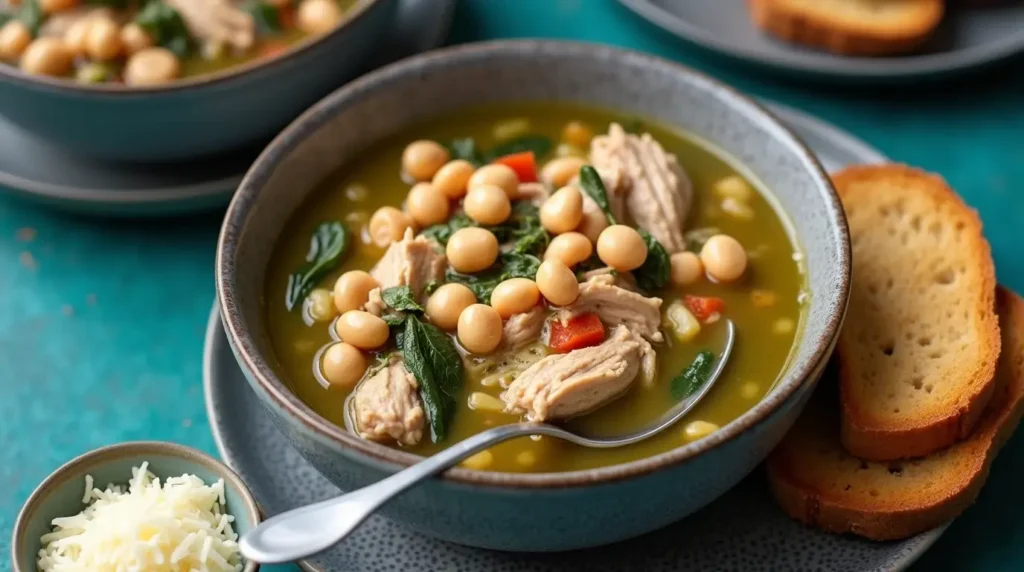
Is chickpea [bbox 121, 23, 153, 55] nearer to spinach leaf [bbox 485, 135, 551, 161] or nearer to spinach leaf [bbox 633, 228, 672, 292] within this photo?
spinach leaf [bbox 485, 135, 551, 161]

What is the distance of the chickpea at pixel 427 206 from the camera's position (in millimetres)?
3441

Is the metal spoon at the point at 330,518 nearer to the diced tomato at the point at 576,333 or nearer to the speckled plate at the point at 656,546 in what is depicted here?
the speckled plate at the point at 656,546

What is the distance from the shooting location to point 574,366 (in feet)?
9.61

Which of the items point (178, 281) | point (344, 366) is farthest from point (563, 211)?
point (178, 281)

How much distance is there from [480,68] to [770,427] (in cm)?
175

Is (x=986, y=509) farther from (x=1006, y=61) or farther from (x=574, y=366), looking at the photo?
(x=1006, y=61)

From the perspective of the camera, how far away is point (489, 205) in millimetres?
3322

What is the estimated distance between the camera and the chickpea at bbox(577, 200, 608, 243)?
3303mm

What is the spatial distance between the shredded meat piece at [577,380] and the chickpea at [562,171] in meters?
0.70

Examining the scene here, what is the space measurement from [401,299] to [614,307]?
62cm

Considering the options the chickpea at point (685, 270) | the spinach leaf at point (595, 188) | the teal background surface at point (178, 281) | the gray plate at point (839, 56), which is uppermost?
the gray plate at point (839, 56)

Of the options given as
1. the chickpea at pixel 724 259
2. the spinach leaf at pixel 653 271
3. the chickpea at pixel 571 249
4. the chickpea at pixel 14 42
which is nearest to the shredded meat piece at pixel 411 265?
the chickpea at pixel 571 249

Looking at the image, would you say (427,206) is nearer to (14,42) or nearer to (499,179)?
(499,179)

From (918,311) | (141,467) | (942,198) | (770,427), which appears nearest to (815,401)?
(918,311)
